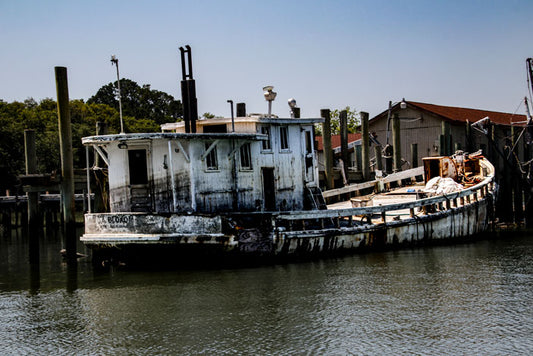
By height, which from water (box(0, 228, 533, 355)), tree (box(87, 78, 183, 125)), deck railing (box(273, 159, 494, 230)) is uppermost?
tree (box(87, 78, 183, 125))

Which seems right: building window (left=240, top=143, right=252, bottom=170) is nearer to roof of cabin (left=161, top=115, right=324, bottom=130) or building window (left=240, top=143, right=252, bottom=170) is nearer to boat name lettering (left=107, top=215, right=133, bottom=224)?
roof of cabin (left=161, top=115, right=324, bottom=130)

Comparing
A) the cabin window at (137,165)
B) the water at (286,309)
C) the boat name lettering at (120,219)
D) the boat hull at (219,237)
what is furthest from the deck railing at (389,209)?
the boat name lettering at (120,219)

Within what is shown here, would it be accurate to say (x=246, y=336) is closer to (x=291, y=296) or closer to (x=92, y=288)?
(x=291, y=296)

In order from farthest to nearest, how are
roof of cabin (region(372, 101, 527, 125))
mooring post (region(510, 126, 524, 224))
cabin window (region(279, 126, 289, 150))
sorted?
1. roof of cabin (region(372, 101, 527, 125))
2. mooring post (region(510, 126, 524, 224))
3. cabin window (region(279, 126, 289, 150))

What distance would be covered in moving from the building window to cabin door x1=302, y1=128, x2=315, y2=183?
210 centimetres

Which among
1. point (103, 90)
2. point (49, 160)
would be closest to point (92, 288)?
point (49, 160)

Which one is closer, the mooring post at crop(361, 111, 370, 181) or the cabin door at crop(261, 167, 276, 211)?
the cabin door at crop(261, 167, 276, 211)

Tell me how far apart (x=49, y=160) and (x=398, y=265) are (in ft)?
115

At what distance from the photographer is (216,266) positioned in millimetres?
18422

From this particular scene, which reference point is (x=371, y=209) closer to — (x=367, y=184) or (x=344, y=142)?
(x=367, y=184)

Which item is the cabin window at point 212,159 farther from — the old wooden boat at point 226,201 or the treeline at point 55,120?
the treeline at point 55,120

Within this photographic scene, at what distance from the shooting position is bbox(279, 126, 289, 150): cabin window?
2008cm

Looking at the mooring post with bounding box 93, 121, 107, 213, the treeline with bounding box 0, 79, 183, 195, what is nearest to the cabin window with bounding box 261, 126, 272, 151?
the mooring post with bounding box 93, 121, 107, 213

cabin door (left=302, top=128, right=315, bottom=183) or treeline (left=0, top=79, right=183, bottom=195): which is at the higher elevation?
treeline (left=0, top=79, right=183, bottom=195)
